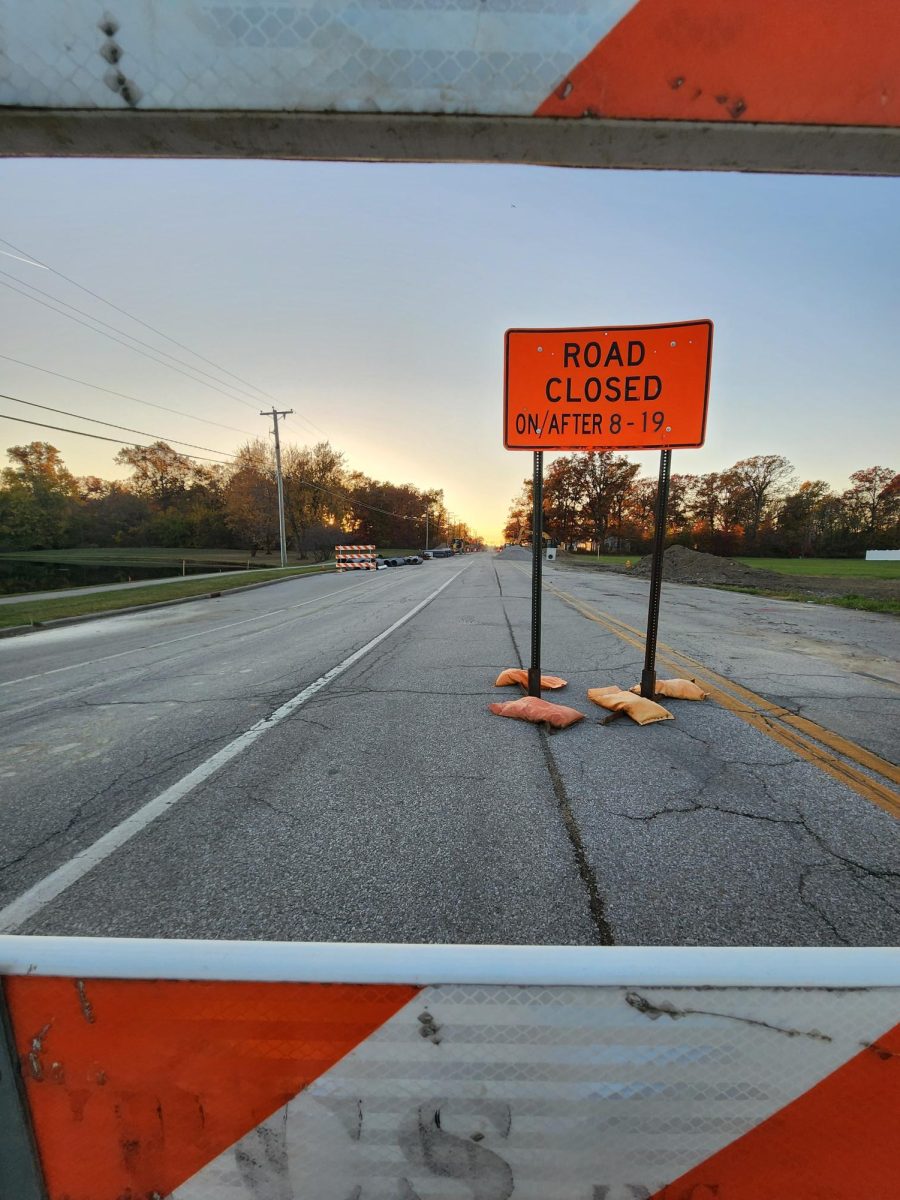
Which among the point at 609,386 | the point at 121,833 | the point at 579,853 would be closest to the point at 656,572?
the point at 609,386

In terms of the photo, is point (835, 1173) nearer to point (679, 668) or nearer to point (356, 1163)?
point (356, 1163)

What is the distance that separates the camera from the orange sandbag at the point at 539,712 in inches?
162

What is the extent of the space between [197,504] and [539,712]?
83.6 m

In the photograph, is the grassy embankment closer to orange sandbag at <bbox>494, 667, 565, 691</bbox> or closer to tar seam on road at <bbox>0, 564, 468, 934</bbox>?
orange sandbag at <bbox>494, 667, 565, 691</bbox>

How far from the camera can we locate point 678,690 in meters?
4.83

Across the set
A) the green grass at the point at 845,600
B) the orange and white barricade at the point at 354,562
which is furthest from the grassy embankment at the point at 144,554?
the green grass at the point at 845,600

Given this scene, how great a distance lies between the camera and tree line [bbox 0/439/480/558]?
48113 millimetres

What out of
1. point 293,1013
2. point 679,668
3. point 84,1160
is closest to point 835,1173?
point 293,1013

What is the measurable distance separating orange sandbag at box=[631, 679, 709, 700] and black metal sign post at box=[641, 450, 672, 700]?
0.14 m

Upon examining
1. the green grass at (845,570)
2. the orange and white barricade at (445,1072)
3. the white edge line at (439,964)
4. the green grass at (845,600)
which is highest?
the white edge line at (439,964)

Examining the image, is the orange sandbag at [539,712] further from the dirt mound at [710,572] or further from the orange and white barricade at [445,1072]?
the dirt mound at [710,572]

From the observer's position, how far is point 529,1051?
74cm

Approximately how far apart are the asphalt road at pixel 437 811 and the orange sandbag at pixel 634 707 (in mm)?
139

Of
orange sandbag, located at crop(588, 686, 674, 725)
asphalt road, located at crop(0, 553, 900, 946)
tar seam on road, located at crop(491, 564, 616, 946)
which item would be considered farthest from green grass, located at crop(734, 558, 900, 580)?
tar seam on road, located at crop(491, 564, 616, 946)
